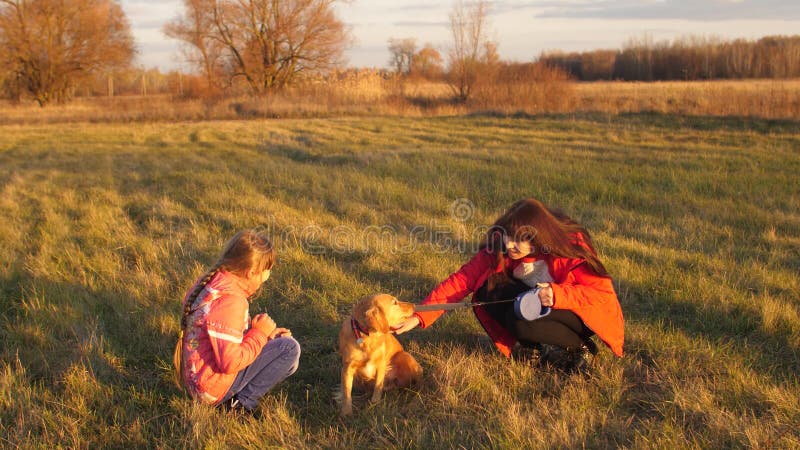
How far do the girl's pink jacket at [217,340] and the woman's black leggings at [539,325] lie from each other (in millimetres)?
1467

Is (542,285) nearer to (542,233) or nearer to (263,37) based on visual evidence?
(542,233)

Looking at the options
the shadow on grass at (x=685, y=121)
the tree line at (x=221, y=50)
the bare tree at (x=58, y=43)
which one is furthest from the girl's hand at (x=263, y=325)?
the bare tree at (x=58, y=43)

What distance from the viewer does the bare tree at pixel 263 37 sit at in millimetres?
29000

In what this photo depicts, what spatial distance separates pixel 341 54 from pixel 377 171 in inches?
862

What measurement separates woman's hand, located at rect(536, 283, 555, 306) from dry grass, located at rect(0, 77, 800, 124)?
1547 cm

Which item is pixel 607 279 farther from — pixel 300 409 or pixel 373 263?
pixel 373 263

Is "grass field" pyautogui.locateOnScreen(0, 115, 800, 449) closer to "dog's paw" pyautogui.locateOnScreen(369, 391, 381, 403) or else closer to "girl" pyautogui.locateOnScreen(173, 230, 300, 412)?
"dog's paw" pyautogui.locateOnScreen(369, 391, 381, 403)

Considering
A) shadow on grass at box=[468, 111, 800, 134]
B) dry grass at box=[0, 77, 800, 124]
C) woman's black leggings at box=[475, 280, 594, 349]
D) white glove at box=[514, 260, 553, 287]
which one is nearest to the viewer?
woman's black leggings at box=[475, 280, 594, 349]

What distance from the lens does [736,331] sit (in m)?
4.13

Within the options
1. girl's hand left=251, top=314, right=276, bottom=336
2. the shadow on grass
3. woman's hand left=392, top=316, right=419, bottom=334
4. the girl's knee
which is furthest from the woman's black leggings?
the shadow on grass

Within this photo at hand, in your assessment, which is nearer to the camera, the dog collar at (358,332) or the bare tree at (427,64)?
the dog collar at (358,332)

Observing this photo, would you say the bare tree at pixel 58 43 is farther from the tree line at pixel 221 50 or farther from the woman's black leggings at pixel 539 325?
the woman's black leggings at pixel 539 325

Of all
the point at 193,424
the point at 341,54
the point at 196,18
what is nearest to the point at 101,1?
the point at 196,18

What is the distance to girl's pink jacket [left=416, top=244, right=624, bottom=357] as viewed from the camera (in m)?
3.33
